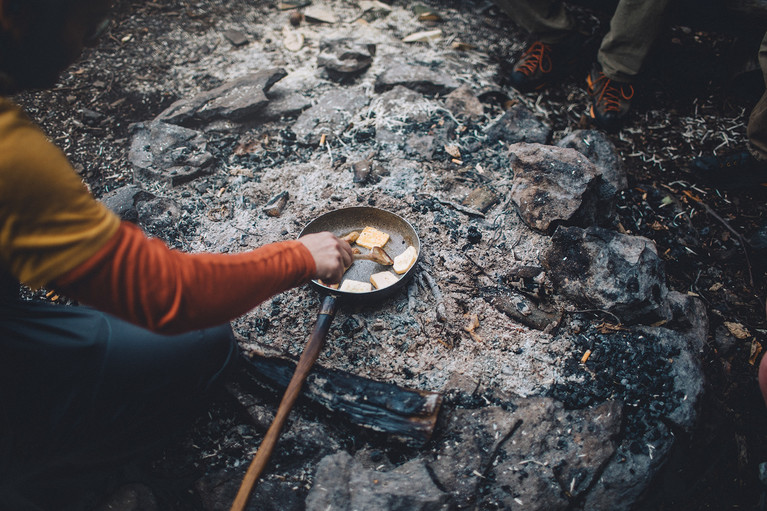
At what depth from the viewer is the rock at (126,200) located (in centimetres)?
307

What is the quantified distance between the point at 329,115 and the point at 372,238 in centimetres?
186

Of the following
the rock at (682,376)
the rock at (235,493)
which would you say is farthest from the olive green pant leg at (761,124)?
the rock at (235,493)

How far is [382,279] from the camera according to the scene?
2533 mm

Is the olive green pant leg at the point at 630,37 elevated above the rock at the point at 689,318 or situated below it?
above

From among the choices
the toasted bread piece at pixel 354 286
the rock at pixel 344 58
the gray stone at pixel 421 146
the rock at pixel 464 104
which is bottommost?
the toasted bread piece at pixel 354 286

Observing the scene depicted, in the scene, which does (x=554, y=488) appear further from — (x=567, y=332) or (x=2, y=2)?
(x=2, y=2)

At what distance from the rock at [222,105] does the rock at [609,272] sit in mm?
3092

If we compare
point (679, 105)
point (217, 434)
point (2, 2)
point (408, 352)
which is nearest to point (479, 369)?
point (408, 352)

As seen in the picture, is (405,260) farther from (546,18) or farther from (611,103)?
(546,18)

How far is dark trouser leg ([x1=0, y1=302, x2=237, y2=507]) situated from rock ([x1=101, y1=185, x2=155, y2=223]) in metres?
1.42

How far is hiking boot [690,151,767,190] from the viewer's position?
11.2ft

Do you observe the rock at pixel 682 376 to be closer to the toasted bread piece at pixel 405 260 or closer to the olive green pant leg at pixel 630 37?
the toasted bread piece at pixel 405 260

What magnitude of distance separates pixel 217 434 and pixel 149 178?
2.40 m

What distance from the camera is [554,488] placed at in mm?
1997
